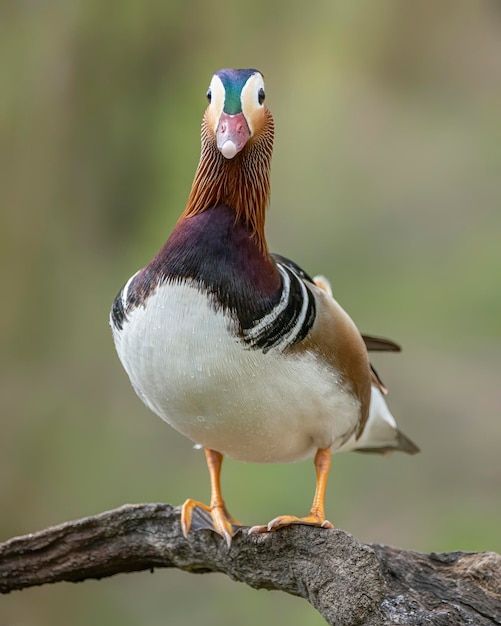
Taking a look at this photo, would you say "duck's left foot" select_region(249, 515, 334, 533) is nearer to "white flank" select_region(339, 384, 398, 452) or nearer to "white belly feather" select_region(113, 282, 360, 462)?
"white belly feather" select_region(113, 282, 360, 462)

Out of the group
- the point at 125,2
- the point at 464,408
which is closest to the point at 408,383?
the point at 464,408

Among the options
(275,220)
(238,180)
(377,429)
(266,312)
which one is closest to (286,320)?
(266,312)

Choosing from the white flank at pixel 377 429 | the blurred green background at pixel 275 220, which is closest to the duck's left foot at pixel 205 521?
the white flank at pixel 377 429

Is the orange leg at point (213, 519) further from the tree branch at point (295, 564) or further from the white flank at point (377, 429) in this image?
the white flank at point (377, 429)

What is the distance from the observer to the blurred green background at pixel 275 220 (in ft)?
6.76

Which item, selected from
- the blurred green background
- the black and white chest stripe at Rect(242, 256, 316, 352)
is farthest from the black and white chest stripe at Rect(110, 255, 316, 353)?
the blurred green background

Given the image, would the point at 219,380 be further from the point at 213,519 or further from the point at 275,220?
the point at 275,220

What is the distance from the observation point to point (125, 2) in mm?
2068

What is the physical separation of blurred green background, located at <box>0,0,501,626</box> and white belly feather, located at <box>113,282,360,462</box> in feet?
3.17

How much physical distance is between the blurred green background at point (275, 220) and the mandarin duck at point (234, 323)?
0.97 meters

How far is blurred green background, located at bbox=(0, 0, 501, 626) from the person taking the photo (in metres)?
2.06

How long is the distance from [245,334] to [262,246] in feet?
0.39

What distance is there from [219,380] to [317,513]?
243mm

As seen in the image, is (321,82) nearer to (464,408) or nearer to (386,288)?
(386,288)
